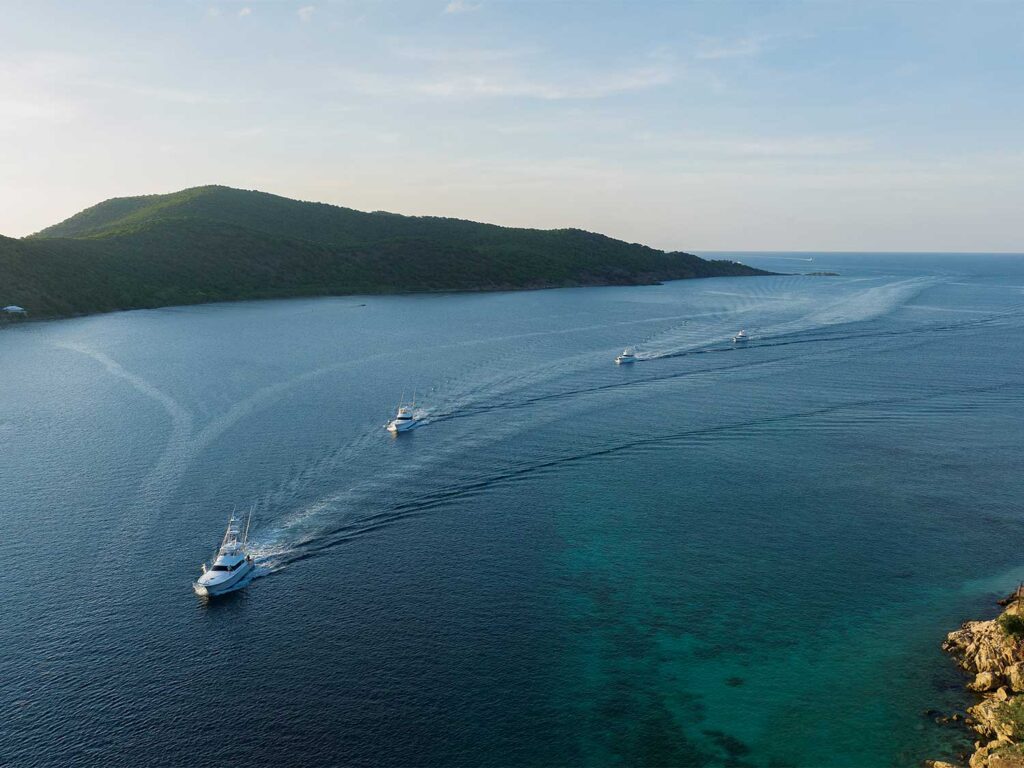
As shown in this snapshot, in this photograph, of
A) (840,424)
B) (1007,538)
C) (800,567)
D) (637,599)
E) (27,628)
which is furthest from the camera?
(840,424)

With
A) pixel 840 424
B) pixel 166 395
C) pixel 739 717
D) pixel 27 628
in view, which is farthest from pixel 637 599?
pixel 166 395

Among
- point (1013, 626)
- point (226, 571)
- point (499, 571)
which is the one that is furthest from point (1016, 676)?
point (226, 571)

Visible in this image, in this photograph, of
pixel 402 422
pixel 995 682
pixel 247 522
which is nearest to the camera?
pixel 995 682

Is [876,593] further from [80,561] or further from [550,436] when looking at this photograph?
[80,561]

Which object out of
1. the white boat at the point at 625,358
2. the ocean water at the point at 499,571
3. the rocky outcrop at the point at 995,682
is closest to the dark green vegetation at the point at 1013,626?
the rocky outcrop at the point at 995,682

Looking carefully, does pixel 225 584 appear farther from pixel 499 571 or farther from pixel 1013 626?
pixel 1013 626
